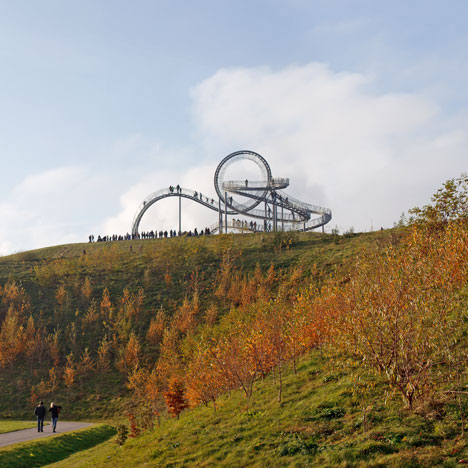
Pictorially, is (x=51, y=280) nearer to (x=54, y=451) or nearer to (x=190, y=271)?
(x=190, y=271)

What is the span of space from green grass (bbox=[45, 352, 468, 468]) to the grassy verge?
3.15ft

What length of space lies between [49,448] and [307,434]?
12741 mm

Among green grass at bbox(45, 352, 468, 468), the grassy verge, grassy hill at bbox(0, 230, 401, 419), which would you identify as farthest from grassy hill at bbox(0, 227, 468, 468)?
the grassy verge

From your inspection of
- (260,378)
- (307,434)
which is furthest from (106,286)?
(307,434)

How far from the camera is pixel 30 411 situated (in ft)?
107

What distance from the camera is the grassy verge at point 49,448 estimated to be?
17531mm

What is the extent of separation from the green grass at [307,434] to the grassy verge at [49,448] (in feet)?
3.15

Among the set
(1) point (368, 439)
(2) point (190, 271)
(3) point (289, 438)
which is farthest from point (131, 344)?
(1) point (368, 439)

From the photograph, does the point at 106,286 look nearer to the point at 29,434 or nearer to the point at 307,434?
the point at 29,434

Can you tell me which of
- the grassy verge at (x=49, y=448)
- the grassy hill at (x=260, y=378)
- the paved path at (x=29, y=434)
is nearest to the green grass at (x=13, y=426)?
the paved path at (x=29, y=434)

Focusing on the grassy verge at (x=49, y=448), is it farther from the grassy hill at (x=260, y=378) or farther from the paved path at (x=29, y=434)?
the paved path at (x=29, y=434)

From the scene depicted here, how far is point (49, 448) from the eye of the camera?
20.0m

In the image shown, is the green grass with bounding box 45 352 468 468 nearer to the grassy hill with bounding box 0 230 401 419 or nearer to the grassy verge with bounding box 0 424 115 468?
the grassy verge with bounding box 0 424 115 468

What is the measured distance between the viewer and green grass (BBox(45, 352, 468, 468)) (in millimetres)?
11945
